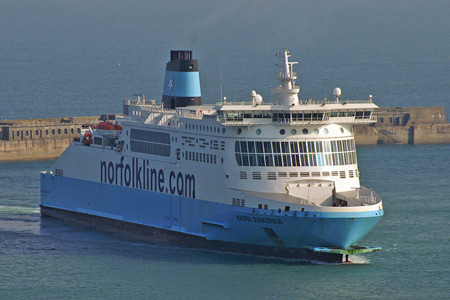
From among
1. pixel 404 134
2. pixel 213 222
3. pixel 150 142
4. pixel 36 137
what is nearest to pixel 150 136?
pixel 150 142

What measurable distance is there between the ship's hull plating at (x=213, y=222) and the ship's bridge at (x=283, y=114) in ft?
13.0

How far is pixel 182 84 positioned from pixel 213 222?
9937 millimetres

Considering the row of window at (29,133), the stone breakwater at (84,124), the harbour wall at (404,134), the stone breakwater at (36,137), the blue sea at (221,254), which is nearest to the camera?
the blue sea at (221,254)

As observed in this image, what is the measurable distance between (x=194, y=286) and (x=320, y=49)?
14477cm

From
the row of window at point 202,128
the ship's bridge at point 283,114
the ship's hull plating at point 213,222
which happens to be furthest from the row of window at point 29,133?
the ship's bridge at point 283,114

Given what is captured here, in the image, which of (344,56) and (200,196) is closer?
(200,196)

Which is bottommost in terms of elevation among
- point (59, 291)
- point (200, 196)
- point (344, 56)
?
point (59, 291)

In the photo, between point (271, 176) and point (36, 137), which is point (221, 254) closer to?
point (271, 176)

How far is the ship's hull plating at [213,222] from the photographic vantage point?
143 ft

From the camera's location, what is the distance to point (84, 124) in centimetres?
8456

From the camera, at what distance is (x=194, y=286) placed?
1657 inches

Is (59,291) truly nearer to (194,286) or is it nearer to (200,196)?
(194,286)

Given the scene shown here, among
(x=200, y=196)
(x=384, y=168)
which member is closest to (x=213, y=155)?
(x=200, y=196)

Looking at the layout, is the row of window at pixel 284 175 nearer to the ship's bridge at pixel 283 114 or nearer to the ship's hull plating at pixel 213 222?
the ship's hull plating at pixel 213 222
